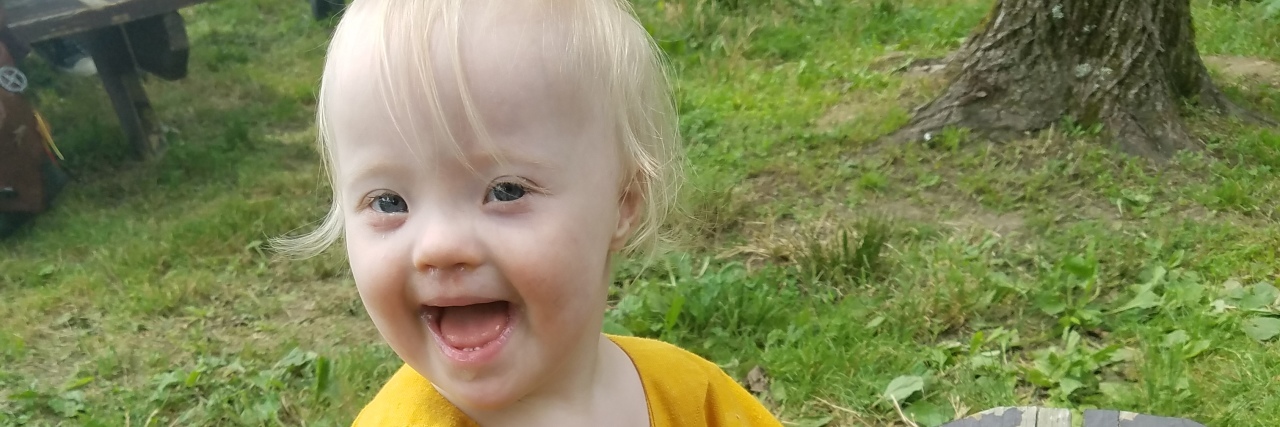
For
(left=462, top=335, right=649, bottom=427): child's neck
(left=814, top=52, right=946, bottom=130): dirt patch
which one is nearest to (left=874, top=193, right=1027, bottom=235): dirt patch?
(left=814, top=52, right=946, bottom=130): dirt patch

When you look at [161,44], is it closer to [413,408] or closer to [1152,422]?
[413,408]

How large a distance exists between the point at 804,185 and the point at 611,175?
2.77 m

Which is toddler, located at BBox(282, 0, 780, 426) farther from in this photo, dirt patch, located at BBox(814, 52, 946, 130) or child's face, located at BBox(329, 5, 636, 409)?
dirt patch, located at BBox(814, 52, 946, 130)

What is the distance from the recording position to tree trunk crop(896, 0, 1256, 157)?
153 inches

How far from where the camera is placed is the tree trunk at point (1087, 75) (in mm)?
3879

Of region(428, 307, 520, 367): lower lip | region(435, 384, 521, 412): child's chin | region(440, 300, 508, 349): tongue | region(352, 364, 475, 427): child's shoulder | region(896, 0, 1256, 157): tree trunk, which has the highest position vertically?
region(440, 300, 508, 349): tongue

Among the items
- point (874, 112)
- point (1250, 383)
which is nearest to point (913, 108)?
point (874, 112)

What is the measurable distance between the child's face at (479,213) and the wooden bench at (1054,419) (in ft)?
3.47

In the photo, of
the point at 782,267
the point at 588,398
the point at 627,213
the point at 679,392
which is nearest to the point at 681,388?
the point at 679,392

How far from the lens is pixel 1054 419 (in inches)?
73.4

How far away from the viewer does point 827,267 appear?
313cm

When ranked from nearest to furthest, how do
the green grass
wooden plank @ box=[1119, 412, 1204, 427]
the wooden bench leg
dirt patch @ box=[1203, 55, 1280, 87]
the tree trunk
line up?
wooden plank @ box=[1119, 412, 1204, 427] < the green grass < the tree trunk < the wooden bench leg < dirt patch @ box=[1203, 55, 1280, 87]

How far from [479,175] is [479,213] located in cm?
4

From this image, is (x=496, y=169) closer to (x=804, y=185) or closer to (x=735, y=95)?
(x=804, y=185)
